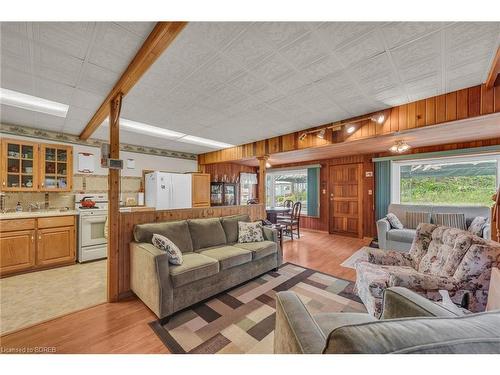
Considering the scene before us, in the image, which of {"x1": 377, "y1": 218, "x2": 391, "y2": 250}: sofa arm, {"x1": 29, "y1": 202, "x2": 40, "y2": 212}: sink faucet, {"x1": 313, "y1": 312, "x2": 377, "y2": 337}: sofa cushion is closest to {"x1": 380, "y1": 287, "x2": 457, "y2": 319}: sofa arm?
{"x1": 313, "y1": 312, "x2": 377, "y2": 337}: sofa cushion

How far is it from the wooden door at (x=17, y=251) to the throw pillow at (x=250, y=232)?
10.3 ft

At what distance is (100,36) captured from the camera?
1486 millimetres

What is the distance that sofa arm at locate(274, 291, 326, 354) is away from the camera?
848 mm

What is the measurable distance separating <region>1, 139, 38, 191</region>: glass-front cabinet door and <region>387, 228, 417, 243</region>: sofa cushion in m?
6.51

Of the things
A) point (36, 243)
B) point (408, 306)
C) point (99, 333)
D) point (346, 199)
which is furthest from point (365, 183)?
point (36, 243)

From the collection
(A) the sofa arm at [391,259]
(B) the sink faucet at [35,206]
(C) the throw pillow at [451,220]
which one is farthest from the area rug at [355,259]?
(B) the sink faucet at [35,206]

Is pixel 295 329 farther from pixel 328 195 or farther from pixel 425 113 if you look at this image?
pixel 328 195

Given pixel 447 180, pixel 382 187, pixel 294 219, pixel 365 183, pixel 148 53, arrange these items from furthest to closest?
pixel 294 219 < pixel 365 183 < pixel 382 187 < pixel 447 180 < pixel 148 53

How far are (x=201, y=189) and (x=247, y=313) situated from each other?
4.12 meters

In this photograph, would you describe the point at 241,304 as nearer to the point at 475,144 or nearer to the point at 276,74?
the point at 276,74

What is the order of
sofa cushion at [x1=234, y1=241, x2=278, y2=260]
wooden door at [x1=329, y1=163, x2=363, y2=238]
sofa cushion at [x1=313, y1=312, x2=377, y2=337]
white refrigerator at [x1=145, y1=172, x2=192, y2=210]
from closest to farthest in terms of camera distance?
sofa cushion at [x1=313, y1=312, x2=377, y2=337], sofa cushion at [x1=234, y1=241, x2=278, y2=260], white refrigerator at [x1=145, y1=172, x2=192, y2=210], wooden door at [x1=329, y1=163, x2=363, y2=238]

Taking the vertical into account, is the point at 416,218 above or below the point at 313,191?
below

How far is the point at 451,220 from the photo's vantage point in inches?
151

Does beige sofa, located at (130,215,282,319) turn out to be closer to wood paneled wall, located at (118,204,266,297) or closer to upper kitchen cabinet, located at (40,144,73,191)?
wood paneled wall, located at (118,204,266,297)
